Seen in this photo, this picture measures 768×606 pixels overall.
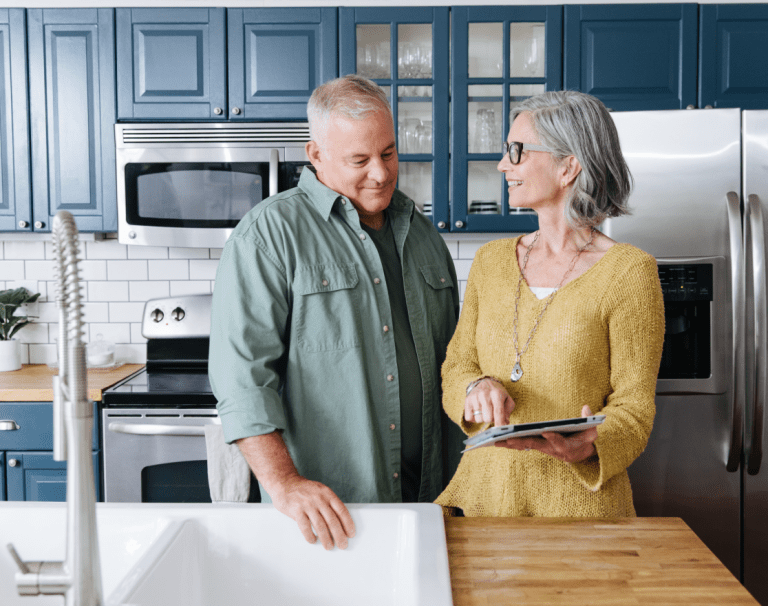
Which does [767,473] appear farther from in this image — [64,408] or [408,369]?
[64,408]

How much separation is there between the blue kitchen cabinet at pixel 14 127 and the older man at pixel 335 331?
1710mm

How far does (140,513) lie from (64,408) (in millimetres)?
474

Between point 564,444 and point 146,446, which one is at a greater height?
point 564,444

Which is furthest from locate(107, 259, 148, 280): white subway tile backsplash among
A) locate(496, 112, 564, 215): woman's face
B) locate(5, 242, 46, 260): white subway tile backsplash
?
locate(496, 112, 564, 215): woman's face

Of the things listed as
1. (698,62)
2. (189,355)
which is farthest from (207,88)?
(698,62)

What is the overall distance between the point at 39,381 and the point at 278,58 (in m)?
1.52

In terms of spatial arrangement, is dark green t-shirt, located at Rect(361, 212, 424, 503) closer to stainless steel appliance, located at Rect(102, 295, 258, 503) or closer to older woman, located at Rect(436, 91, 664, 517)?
older woman, located at Rect(436, 91, 664, 517)

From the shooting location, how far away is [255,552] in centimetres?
107

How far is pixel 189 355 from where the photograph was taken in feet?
9.21

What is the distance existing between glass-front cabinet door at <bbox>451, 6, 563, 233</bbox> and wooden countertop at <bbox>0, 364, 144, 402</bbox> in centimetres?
144

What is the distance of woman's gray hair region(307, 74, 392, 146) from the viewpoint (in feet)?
4.51

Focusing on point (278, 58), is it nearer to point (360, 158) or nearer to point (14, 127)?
point (14, 127)

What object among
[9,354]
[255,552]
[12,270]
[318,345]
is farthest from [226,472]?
[12,270]

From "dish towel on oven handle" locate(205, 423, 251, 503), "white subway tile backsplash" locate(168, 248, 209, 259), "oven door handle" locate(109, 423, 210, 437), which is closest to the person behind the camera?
"dish towel on oven handle" locate(205, 423, 251, 503)
